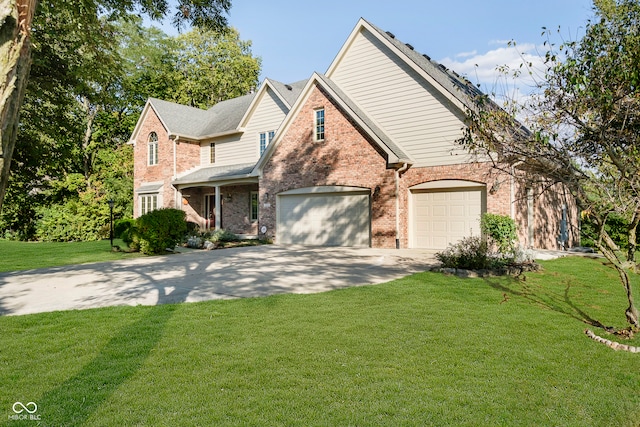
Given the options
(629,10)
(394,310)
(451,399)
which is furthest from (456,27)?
(451,399)

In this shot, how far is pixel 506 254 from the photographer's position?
39.3 feet

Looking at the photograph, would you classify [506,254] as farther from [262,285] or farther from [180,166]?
[180,166]

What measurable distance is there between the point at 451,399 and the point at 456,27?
939cm

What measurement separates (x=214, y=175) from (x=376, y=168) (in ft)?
33.1

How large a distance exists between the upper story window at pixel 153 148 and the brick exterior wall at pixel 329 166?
9.74 metres

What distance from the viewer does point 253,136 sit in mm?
22750

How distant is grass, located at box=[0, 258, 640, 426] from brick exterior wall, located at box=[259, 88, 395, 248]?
916 centimetres

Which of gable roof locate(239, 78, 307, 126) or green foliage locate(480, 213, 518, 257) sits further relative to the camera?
gable roof locate(239, 78, 307, 126)

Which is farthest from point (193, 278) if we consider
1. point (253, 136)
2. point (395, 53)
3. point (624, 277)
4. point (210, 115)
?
point (210, 115)

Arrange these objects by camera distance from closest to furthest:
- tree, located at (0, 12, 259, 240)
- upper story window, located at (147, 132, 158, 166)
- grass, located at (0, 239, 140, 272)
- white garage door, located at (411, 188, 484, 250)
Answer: tree, located at (0, 12, 259, 240)
grass, located at (0, 239, 140, 272)
white garage door, located at (411, 188, 484, 250)
upper story window, located at (147, 132, 158, 166)

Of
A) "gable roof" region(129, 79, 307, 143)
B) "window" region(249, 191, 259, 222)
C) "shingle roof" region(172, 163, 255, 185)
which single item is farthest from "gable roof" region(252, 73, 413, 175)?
"gable roof" region(129, 79, 307, 143)

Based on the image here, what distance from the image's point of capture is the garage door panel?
16656 mm

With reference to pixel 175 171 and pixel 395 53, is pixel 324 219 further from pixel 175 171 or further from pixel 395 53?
pixel 175 171

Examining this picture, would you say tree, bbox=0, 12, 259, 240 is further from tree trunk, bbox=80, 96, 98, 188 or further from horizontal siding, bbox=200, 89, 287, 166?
horizontal siding, bbox=200, 89, 287, 166
